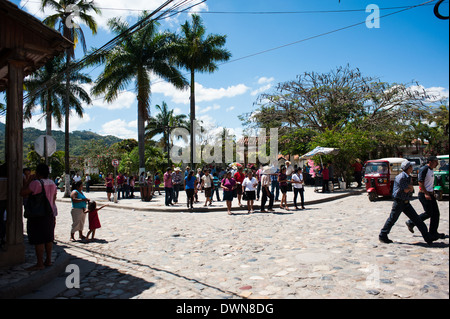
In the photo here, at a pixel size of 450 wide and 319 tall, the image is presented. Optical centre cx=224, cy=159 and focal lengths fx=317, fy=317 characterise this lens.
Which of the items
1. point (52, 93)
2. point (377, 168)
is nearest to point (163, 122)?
point (52, 93)

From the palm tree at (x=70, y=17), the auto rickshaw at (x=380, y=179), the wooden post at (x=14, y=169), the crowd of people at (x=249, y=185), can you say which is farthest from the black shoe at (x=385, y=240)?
the palm tree at (x=70, y=17)

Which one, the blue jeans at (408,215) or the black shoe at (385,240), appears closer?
the blue jeans at (408,215)

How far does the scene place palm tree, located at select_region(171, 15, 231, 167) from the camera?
1084 inches

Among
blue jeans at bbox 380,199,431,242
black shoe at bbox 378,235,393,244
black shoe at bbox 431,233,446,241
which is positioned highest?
blue jeans at bbox 380,199,431,242

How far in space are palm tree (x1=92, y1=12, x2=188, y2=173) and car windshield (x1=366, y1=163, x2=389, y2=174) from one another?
1622 cm

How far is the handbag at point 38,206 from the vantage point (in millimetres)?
5118

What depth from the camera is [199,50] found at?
28.1 metres

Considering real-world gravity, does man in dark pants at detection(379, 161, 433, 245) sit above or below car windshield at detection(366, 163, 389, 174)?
below

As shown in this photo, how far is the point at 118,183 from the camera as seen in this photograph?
20.4 metres

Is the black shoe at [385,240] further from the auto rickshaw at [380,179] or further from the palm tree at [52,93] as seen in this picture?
the palm tree at [52,93]

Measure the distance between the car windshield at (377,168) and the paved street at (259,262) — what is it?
237 inches

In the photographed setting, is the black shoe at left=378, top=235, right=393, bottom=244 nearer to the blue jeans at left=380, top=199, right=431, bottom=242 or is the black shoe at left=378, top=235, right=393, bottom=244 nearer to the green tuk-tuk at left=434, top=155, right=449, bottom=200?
the blue jeans at left=380, top=199, right=431, bottom=242

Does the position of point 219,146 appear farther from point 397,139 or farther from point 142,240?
point 142,240

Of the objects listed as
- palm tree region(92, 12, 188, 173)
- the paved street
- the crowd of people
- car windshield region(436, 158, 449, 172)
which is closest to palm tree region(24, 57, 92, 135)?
palm tree region(92, 12, 188, 173)
